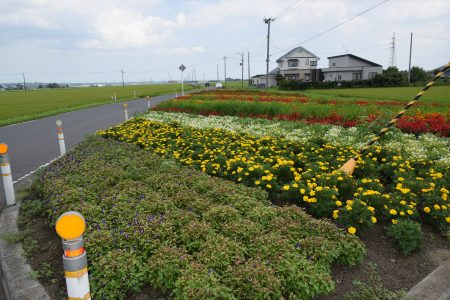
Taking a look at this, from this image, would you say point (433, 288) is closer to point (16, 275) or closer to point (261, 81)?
point (16, 275)

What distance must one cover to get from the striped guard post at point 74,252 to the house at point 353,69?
212 ft

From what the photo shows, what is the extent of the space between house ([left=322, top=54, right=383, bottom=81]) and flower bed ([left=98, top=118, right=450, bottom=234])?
58442mm

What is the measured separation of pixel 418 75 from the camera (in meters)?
58.6

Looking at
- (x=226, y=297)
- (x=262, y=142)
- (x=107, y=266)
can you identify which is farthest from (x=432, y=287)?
(x=262, y=142)

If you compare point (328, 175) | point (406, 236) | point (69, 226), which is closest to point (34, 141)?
point (328, 175)

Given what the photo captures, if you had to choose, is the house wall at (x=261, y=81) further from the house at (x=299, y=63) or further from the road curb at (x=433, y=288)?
the road curb at (x=433, y=288)

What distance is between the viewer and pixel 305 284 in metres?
2.85

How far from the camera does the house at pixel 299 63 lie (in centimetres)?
6769

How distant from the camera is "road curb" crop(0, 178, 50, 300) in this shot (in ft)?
9.83

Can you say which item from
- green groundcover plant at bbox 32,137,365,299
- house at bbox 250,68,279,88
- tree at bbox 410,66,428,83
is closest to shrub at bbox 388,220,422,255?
→ green groundcover plant at bbox 32,137,365,299

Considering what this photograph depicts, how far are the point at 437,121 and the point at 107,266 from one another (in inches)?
384

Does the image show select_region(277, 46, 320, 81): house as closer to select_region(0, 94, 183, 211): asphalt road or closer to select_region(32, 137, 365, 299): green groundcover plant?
select_region(0, 94, 183, 211): asphalt road

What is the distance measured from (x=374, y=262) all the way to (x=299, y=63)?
68.7 meters

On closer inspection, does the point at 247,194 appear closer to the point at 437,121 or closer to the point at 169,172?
the point at 169,172
